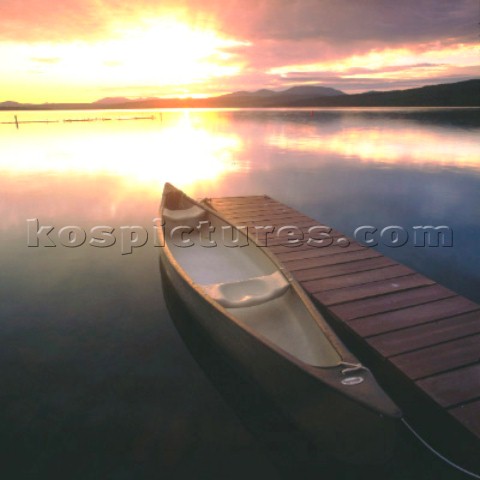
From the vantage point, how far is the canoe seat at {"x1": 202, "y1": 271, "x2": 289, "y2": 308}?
20.5 feet

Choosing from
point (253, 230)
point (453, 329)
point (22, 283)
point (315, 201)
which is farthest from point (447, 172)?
point (22, 283)

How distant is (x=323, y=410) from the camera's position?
4.39 metres

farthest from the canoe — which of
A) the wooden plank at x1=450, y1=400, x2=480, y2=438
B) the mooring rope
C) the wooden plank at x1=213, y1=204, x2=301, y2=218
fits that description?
the wooden plank at x1=213, y1=204, x2=301, y2=218

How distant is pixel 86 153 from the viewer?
40750 millimetres

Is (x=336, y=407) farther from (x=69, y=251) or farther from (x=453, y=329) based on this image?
(x=69, y=251)

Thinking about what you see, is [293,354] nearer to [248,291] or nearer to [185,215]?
[248,291]

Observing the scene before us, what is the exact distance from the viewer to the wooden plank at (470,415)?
4.59 m

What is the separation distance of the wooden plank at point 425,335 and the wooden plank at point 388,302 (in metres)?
0.71

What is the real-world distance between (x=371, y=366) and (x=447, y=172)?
2567cm

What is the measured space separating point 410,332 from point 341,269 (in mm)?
2869

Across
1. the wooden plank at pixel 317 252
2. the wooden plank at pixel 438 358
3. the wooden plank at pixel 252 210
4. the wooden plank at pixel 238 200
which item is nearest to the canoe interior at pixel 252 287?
the wooden plank at pixel 317 252

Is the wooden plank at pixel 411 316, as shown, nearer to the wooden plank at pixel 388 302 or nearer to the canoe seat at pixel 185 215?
the wooden plank at pixel 388 302

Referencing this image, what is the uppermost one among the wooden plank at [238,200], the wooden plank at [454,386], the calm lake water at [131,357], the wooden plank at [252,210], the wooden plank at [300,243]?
the wooden plank at [238,200]

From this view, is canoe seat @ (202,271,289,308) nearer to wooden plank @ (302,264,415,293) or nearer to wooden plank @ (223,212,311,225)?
wooden plank @ (302,264,415,293)
